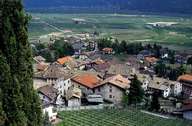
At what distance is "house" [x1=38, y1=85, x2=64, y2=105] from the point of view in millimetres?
35812

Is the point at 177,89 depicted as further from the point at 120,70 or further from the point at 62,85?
the point at 62,85

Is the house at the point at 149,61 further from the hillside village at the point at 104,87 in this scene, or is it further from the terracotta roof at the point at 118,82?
the terracotta roof at the point at 118,82

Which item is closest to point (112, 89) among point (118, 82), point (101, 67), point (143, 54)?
point (118, 82)

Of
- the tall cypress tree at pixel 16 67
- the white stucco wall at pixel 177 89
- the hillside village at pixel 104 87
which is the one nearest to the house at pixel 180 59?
the hillside village at pixel 104 87

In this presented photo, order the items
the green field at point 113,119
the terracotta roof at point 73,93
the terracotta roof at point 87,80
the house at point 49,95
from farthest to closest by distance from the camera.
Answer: the terracotta roof at point 87,80, the terracotta roof at point 73,93, the house at point 49,95, the green field at point 113,119

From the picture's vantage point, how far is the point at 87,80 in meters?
42.8

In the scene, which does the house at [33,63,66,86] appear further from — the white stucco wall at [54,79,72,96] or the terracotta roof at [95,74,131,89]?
the terracotta roof at [95,74,131,89]

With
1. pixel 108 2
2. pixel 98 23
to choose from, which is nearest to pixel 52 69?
pixel 98 23

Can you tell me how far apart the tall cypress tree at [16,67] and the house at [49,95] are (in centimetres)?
2491

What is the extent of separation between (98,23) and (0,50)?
119275 mm

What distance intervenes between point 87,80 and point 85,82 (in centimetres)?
64

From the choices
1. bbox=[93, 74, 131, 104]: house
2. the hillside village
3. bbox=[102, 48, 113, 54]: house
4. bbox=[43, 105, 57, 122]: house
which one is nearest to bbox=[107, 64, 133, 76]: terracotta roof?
the hillside village

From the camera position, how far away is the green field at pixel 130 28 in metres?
99.0

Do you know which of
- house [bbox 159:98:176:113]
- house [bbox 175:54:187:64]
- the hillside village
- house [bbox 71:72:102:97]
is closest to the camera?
the hillside village
